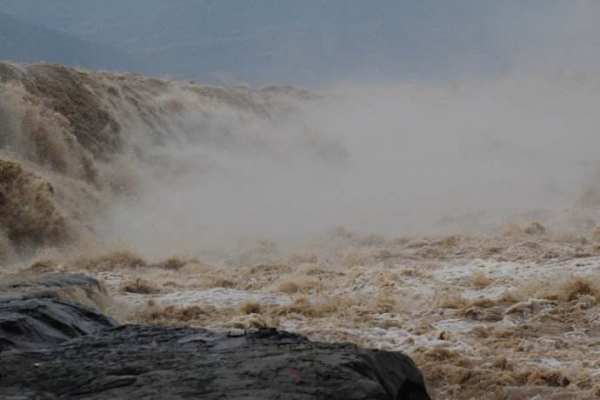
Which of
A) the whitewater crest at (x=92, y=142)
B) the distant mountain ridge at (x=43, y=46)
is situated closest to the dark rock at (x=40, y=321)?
the whitewater crest at (x=92, y=142)

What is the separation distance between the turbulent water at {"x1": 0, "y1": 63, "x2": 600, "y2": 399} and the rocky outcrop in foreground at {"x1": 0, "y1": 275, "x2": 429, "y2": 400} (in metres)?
3.01

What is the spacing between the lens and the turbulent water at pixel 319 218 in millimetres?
10148

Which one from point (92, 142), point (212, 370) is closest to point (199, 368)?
point (212, 370)

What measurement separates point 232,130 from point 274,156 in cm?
185

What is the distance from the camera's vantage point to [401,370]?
493 centimetres

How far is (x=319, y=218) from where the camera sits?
2270 centimetres

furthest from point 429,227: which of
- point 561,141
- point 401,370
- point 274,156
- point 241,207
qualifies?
point 561,141

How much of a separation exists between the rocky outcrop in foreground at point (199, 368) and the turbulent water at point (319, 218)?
3014 millimetres

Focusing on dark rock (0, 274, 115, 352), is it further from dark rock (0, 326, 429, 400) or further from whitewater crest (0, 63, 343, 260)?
whitewater crest (0, 63, 343, 260)

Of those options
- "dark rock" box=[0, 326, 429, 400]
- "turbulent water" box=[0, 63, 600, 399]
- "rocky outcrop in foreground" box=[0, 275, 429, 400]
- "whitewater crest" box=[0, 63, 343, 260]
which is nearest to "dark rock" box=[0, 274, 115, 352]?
"rocky outcrop in foreground" box=[0, 275, 429, 400]

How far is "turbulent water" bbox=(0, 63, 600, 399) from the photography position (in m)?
10.1

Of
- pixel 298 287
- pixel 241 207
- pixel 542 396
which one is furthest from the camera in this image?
pixel 241 207

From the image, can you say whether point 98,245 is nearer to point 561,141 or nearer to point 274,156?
point 274,156

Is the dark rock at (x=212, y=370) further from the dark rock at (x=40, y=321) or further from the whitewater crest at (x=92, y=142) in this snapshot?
the whitewater crest at (x=92, y=142)
